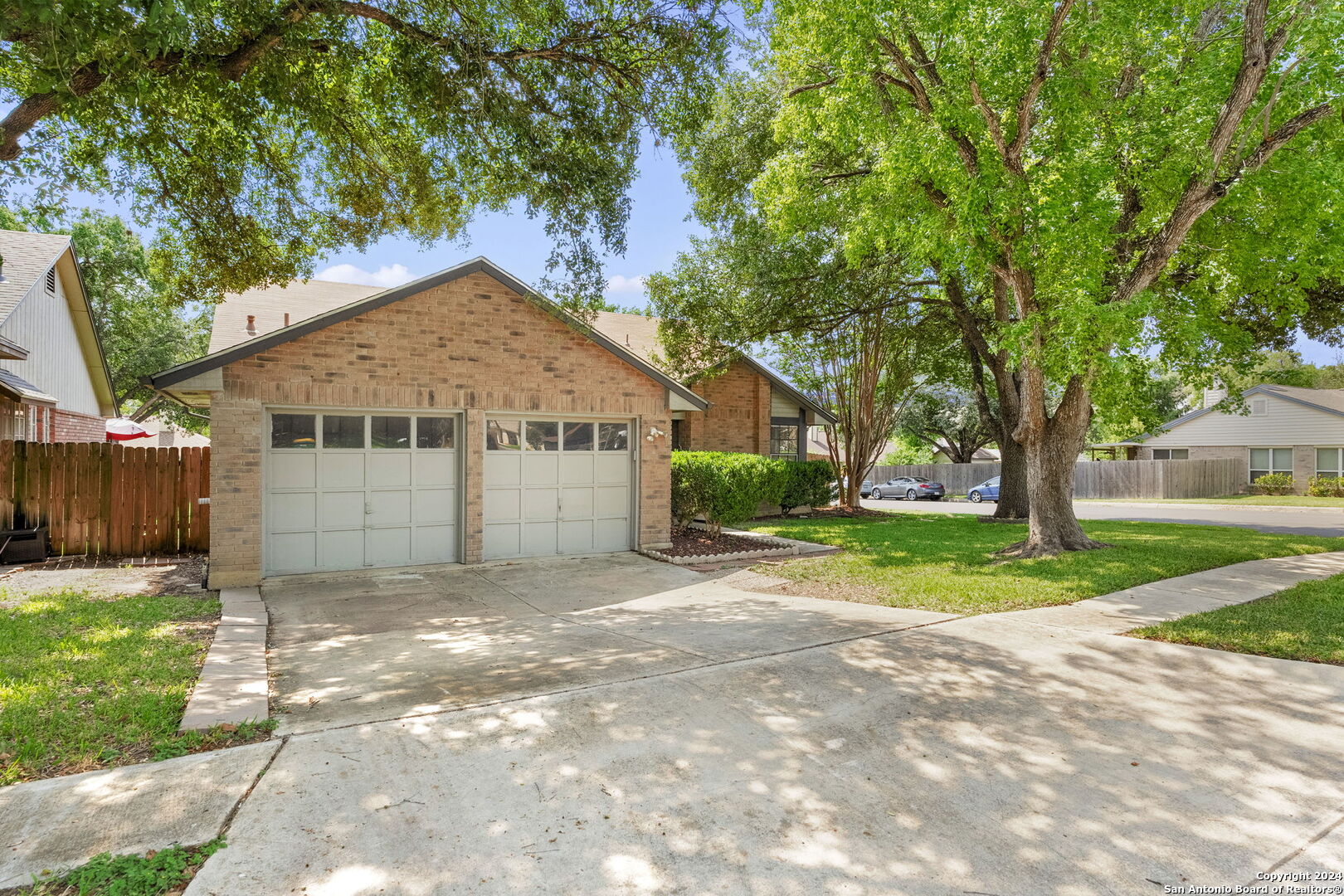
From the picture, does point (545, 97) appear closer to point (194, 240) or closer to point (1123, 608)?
point (194, 240)

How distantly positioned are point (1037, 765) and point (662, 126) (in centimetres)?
809

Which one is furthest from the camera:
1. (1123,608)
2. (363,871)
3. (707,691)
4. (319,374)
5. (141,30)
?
(319,374)

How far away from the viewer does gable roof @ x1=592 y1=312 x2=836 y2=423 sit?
19.2 metres

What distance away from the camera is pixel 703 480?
14836 millimetres

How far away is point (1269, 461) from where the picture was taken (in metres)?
31.4

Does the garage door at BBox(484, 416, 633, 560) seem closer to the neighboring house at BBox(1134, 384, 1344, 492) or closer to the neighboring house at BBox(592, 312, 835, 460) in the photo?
the neighboring house at BBox(592, 312, 835, 460)

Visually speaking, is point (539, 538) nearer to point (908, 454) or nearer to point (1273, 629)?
point (1273, 629)

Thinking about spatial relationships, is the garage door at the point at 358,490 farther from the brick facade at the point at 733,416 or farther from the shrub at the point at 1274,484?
the shrub at the point at 1274,484

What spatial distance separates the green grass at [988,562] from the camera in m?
8.51

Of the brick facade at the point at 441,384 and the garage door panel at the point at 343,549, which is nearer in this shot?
the brick facade at the point at 441,384

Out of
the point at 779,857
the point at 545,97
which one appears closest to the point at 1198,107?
the point at 545,97

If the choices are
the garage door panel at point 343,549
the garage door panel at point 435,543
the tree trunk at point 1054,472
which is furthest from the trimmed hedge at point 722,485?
the garage door panel at point 343,549

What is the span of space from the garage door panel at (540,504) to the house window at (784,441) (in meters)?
11.9

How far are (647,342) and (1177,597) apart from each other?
569 inches
